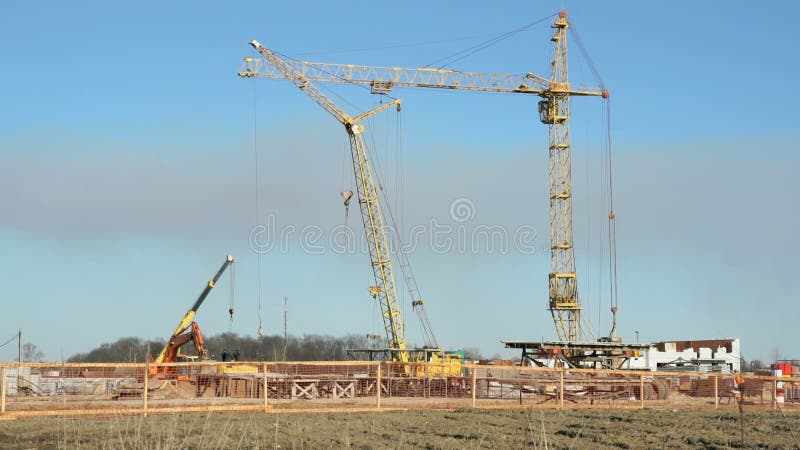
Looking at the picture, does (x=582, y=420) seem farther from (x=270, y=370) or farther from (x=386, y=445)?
(x=270, y=370)

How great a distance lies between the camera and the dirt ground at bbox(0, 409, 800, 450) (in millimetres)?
17766

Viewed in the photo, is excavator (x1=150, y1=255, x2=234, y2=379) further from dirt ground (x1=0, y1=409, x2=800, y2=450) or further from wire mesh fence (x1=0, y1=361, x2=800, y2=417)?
dirt ground (x1=0, y1=409, x2=800, y2=450)

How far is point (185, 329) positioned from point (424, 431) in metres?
38.9

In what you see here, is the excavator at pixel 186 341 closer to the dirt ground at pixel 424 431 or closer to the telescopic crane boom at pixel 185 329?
the telescopic crane boom at pixel 185 329

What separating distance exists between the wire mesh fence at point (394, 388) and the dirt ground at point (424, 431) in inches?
226

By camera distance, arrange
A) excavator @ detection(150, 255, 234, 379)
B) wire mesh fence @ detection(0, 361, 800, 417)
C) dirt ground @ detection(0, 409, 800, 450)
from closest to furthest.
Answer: dirt ground @ detection(0, 409, 800, 450) → wire mesh fence @ detection(0, 361, 800, 417) → excavator @ detection(150, 255, 234, 379)

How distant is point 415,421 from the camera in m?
24.0

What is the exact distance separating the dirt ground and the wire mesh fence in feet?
18.8

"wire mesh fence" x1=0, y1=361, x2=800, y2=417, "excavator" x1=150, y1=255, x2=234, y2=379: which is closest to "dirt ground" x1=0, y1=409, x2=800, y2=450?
"wire mesh fence" x1=0, y1=361, x2=800, y2=417

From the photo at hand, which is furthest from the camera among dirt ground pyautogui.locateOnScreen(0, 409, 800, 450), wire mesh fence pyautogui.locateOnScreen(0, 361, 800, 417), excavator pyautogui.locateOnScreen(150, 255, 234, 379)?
excavator pyautogui.locateOnScreen(150, 255, 234, 379)

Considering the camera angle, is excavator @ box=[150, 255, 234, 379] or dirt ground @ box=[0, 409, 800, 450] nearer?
dirt ground @ box=[0, 409, 800, 450]

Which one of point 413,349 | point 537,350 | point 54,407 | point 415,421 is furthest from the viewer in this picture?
point 413,349

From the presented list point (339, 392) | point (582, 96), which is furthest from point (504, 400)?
point (582, 96)

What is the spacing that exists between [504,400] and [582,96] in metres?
49.4
